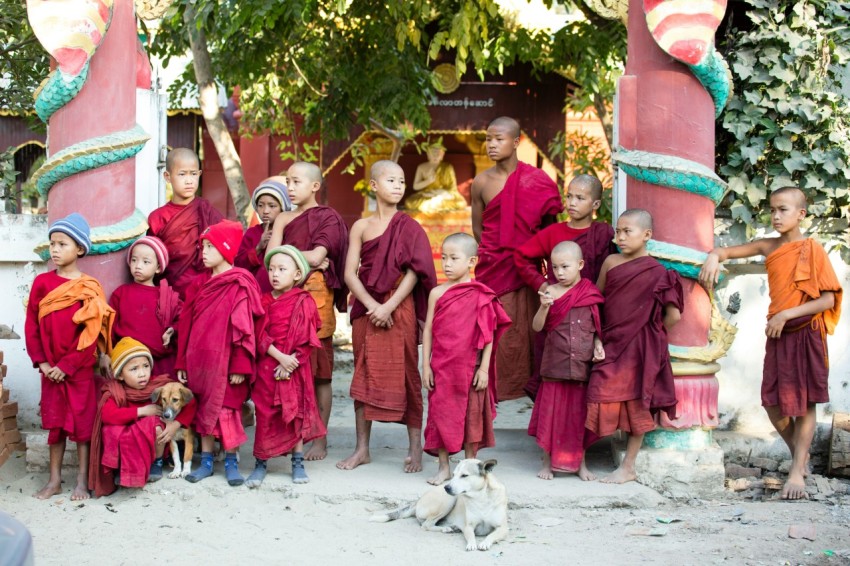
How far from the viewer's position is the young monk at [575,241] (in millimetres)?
6273

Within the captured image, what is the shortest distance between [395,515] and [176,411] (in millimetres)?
1329

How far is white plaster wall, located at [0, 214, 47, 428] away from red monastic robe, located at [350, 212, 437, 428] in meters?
2.04

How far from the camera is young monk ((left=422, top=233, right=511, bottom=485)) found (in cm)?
574

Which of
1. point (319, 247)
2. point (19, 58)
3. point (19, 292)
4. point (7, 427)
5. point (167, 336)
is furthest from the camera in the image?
point (19, 58)

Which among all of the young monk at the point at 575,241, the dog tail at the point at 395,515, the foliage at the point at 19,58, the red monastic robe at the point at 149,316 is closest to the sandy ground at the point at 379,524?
the dog tail at the point at 395,515

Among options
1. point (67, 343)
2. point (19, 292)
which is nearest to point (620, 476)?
point (67, 343)

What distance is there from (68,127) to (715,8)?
145 inches

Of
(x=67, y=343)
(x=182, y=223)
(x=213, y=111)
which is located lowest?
(x=67, y=343)

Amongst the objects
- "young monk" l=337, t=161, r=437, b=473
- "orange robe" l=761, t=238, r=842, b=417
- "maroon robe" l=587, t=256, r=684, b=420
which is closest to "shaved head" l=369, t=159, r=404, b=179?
"young monk" l=337, t=161, r=437, b=473

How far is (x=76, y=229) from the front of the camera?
578cm

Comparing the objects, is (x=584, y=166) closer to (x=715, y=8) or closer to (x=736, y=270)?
(x=736, y=270)

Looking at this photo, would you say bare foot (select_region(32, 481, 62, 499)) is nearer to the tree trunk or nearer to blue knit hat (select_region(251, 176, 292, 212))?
blue knit hat (select_region(251, 176, 292, 212))

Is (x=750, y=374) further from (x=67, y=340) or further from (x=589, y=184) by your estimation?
(x=67, y=340)

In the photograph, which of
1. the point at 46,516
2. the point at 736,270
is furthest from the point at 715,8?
the point at 46,516
